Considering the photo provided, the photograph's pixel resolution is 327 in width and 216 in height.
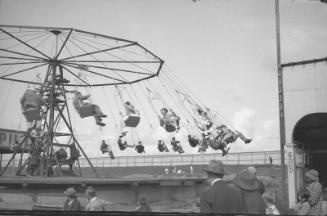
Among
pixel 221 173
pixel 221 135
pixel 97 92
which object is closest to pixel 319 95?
pixel 221 135

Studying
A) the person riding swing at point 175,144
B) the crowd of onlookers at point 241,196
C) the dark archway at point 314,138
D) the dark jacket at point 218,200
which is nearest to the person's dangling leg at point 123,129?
the person riding swing at point 175,144

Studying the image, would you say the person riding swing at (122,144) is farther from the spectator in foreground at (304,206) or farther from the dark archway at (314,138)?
the spectator in foreground at (304,206)

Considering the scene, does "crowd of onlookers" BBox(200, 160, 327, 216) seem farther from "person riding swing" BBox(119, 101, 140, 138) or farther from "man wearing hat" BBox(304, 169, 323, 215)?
"person riding swing" BBox(119, 101, 140, 138)

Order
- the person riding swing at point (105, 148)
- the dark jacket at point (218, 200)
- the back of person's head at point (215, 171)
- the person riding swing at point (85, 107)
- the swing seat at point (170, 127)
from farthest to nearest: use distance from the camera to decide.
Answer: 1. the person riding swing at point (105, 148)
2. the swing seat at point (170, 127)
3. the person riding swing at point (85, 107)
4. the back of person's head at point (215, 171)
5. the dark jacket at point (218, 200)

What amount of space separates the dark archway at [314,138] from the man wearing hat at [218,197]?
6818 millimetres

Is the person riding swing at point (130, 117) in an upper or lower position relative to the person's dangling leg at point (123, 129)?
upper

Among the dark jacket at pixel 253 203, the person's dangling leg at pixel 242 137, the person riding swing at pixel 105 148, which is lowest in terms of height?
the dark jacket at pixel 253 203

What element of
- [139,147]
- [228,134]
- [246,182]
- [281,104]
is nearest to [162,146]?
[139,147]

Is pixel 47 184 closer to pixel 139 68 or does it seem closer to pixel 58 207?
pixel 58 207

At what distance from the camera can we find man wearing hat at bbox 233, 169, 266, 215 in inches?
164

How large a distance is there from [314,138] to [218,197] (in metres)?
9.20

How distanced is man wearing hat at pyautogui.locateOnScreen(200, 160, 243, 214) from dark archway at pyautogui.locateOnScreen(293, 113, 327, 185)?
6.82 meters

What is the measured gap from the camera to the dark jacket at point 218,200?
3.61 m

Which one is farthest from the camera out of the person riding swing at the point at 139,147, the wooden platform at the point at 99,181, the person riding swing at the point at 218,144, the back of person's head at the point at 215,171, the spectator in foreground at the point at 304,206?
the person riding swing at the point at 139,147
